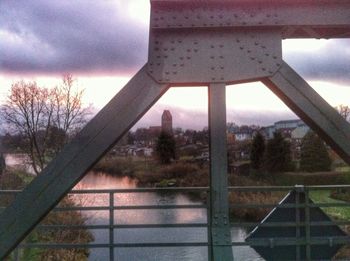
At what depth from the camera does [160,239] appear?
25.2 metres

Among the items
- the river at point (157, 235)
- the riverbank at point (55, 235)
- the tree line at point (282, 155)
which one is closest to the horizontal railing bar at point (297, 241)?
the riverbank at point (55, 235)

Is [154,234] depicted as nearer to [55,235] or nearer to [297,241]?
[55,235]

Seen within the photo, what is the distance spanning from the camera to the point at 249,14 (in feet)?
20.2

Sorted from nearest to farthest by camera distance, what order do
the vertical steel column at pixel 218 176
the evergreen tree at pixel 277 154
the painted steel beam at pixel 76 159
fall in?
1. the painted steel beam at pixel 76 159
2. the vertical steel column at pixel 218 176
3. the evergreen tree at pixel 277 154

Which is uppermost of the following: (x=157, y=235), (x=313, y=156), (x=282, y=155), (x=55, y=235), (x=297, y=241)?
(x=282, y=155)

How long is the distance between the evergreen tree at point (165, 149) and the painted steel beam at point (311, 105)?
51.9 metres

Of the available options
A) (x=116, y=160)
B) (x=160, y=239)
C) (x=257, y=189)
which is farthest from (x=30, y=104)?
(x=257, y=189)

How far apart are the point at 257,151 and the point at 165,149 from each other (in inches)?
383

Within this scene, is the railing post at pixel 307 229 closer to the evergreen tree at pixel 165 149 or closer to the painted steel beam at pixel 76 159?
the painted steel beam at pixel 76 159

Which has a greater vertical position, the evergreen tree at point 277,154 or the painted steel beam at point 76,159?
the evergreen tree at point 277,154

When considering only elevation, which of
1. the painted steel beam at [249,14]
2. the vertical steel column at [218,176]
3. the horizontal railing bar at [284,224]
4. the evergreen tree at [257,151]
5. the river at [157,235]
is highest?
the evergreen tree at [257,151]

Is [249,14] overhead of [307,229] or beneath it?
overhead

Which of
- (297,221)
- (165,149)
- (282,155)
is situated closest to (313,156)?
(282,155)

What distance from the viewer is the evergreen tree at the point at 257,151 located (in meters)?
57.9
